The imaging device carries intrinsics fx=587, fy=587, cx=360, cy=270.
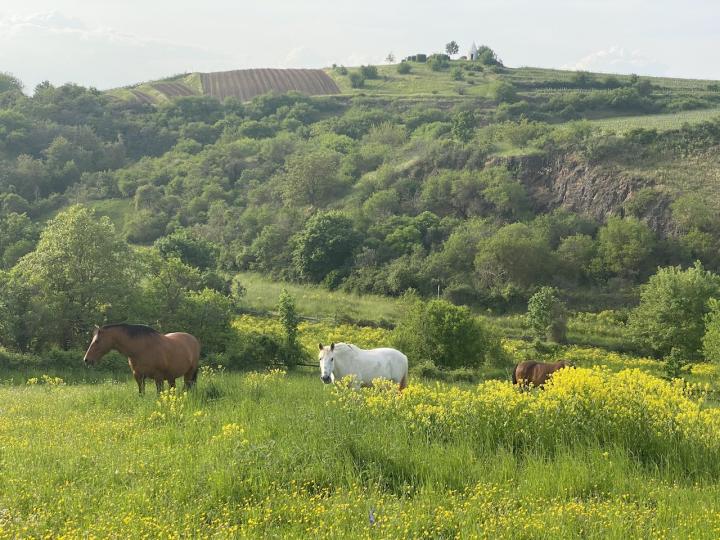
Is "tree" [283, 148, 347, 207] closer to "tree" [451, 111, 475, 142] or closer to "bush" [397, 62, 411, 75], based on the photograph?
"tree" [451, 111, 475, 142]

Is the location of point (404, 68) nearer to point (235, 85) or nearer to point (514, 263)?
point (235, 85)

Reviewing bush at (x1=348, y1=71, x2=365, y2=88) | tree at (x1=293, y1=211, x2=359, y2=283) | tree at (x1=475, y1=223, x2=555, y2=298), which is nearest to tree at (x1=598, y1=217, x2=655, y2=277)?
tree at (x1=475, y1=223, x2=555, y2=298)

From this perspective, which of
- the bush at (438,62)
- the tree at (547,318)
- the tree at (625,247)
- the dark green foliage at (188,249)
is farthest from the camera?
the bush at (438,62)

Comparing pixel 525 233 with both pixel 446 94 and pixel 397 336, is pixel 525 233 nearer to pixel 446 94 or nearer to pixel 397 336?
pixel 397 336

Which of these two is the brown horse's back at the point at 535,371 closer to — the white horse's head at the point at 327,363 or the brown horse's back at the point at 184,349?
the white horse's head at the point at 327,363

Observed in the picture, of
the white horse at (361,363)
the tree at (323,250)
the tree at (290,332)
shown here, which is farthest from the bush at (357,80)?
the white horse at (361,363)

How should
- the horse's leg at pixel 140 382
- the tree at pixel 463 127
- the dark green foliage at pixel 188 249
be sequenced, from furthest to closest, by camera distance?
the tree at pixel 463 127
the dark green foliage at pixel 188 249
the horse's leg at pixel 140 382

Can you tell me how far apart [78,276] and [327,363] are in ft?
54.1

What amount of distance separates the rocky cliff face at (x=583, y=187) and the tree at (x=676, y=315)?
18.2 m

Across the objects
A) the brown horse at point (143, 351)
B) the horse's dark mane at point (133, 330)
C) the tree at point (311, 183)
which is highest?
the horse's dark mane at point (133, 330)

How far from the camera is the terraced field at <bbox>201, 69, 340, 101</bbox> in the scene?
137 metres

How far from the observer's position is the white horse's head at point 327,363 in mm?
13855

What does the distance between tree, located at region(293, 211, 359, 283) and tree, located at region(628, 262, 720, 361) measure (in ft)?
98.0

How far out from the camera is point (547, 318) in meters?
41.9
